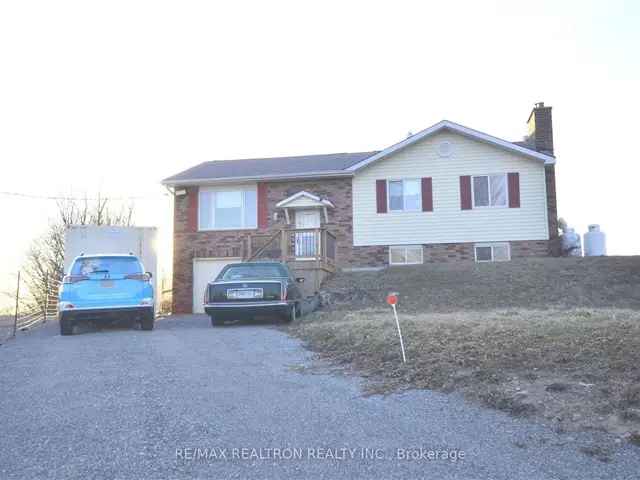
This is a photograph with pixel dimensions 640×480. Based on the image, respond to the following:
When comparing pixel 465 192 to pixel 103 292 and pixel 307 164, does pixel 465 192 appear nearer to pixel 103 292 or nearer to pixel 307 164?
pixel 307 164

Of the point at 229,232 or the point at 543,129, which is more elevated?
the point at 543,129

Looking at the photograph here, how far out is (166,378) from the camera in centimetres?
739

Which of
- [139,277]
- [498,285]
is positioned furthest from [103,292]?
[498,285]

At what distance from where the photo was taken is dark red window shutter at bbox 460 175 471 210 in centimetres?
2159

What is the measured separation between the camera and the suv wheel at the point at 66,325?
1256 centimetres

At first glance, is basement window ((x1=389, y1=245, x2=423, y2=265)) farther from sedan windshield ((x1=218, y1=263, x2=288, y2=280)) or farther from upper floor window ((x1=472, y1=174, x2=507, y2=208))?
sedan windshield ((x1=218, y1=263, x2=288, y2=280))

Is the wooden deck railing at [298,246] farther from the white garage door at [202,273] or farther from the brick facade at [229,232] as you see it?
the white garage door at [202,273]

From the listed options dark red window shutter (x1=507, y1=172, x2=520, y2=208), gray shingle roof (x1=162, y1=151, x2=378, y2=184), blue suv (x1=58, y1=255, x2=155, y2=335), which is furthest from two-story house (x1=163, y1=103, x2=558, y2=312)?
blue suv (x1=58, y1=255, x2=155, y2=335)

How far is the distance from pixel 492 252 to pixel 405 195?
3450mm

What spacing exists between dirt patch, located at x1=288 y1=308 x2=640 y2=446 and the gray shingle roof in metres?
13.5

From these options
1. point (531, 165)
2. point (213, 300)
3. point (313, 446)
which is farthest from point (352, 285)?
point (313, 446)

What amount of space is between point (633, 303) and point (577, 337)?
7575 millimetres

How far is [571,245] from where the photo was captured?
20828 mm

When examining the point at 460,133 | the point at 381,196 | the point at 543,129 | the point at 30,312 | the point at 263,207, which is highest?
the point at 543,129
